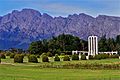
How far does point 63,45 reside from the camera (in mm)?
107125

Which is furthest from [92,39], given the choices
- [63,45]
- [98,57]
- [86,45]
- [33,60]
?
[33,60]

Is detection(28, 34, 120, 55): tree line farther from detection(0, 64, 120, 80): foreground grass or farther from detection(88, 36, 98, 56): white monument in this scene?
detection(0, 64, 120, 80): foreground grass

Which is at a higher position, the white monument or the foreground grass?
the white monument

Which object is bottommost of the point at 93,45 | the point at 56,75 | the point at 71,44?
the point at 56,75

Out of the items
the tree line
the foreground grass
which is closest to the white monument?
the tree line

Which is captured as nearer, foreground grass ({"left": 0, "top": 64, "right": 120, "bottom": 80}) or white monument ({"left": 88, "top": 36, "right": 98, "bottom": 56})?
foreground grass ({"left": 0, "top": 64, "right": 120, "bottom": 80})

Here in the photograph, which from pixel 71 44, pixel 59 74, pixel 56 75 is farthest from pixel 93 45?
pixel 56 75

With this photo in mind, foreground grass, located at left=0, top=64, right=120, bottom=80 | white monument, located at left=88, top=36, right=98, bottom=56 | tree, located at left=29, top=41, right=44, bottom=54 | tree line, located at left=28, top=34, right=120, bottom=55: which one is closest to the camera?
foreground grass, located at left=0, top=64, right=120, bottom=80

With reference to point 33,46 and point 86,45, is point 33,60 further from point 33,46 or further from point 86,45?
point 86,45

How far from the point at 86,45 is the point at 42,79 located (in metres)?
94.8

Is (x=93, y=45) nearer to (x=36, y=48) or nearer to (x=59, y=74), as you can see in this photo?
(x=36, y=48)

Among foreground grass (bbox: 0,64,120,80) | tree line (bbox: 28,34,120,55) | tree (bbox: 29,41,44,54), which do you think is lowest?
foreground grass (bbox: 0,64,120,80)

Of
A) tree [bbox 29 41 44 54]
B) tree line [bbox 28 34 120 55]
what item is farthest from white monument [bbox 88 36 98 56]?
tree [bbox 29 41 44 54]

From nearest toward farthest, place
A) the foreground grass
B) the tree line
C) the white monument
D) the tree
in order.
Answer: the foreground grass
the tree
the white monument
the tree line
